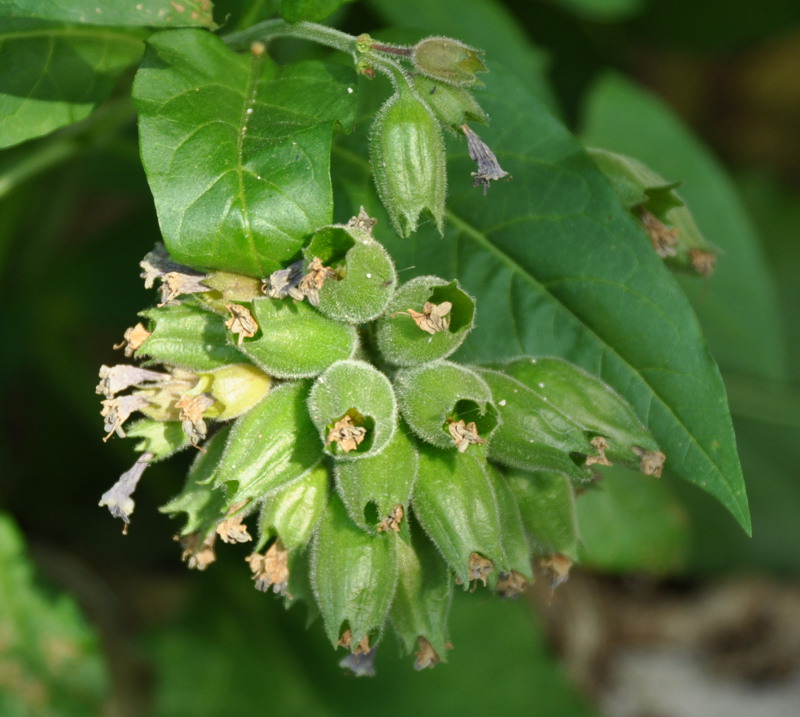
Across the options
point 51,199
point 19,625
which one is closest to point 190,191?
point 19,625

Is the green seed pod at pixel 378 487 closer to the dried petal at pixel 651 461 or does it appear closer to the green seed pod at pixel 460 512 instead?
the green seed pod at pixel 460 512

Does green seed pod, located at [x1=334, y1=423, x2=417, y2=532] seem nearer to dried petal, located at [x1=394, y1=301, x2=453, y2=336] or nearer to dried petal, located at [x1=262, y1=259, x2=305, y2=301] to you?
dried petal, located at [x1=394, y1=301, x2=453, y2=336]

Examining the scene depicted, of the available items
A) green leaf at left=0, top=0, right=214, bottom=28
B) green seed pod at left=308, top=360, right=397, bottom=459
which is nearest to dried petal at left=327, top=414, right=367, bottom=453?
green seed pod at left=308, top=360, right=397, bottom=459

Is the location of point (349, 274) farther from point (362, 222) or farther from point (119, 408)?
point (119, 408)

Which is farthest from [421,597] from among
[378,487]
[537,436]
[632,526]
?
[632,526]

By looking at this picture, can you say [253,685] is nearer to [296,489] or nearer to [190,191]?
[296,489]

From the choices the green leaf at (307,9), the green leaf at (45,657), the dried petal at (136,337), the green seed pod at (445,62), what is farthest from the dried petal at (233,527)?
the green leaf at (45,657)
